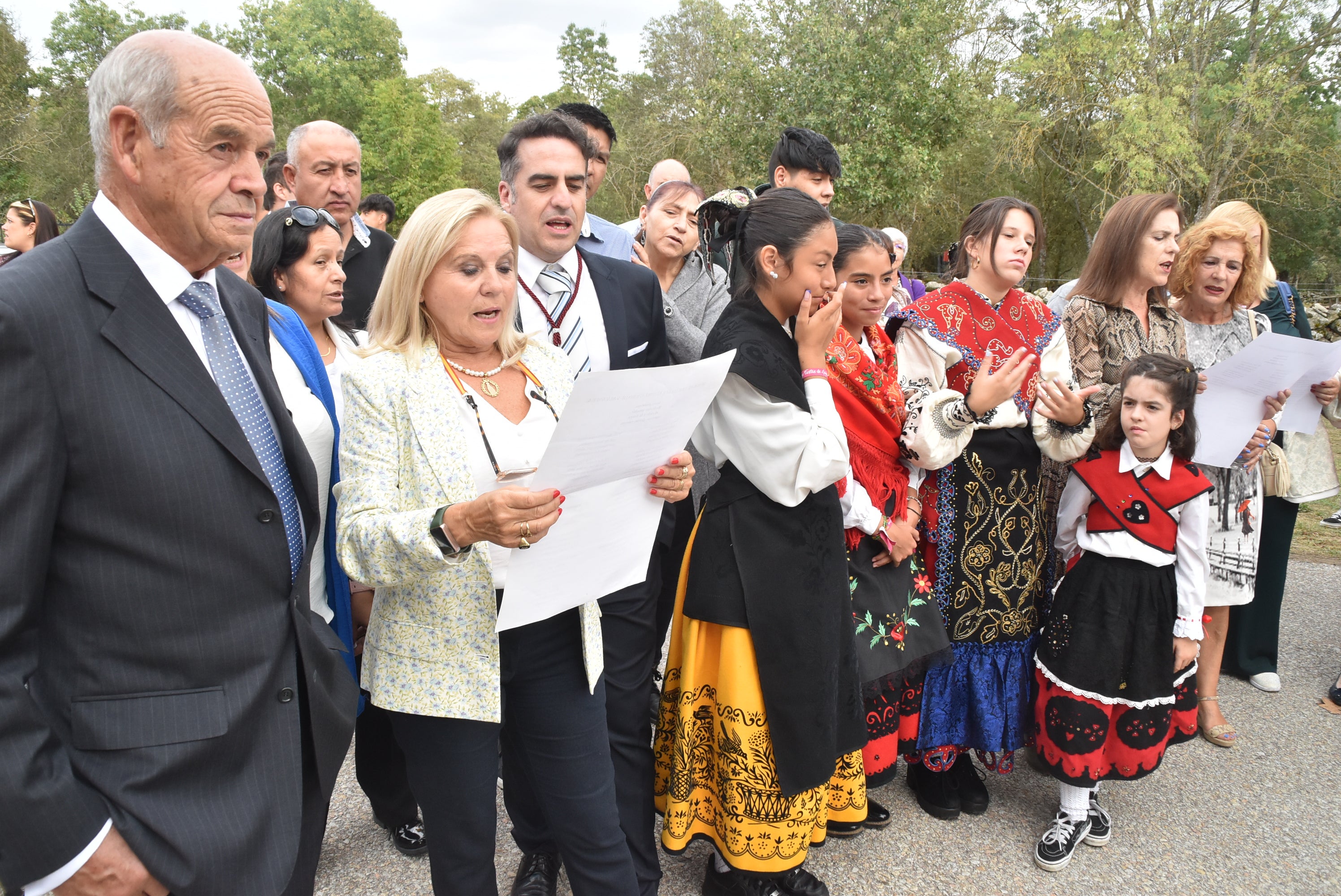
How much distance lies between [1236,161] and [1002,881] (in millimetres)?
19476

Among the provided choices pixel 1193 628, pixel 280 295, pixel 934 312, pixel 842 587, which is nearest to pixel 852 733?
pixel 842 587

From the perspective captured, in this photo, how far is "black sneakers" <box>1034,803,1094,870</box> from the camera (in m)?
2.77

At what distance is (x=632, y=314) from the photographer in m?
2.64

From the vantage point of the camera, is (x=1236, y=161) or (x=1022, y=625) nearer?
(x=1022, y=625)

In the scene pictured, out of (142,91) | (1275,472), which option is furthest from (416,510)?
(1275,472)

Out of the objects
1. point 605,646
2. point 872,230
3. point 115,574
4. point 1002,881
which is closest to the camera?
point 115,574

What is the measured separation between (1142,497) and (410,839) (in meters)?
2.86

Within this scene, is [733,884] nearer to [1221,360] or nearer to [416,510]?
[416,510]

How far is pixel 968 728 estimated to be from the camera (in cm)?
309

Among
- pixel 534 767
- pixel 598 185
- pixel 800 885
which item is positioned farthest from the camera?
pixel 598 185

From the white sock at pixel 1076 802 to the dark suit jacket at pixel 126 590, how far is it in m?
2.60

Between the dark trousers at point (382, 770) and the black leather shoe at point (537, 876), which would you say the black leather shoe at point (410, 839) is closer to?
the dark trousers at point (382, 770)

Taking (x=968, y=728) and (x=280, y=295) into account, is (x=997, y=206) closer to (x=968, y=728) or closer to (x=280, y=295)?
(x=968, y=728)

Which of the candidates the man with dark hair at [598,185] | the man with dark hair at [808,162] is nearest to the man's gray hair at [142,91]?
the man with dark hair at [598,185]
